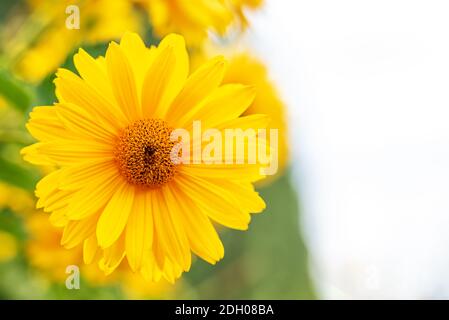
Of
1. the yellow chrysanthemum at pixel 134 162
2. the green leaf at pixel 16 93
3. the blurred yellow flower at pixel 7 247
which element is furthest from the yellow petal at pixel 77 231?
the blurred yellow flower at pixel 7 247

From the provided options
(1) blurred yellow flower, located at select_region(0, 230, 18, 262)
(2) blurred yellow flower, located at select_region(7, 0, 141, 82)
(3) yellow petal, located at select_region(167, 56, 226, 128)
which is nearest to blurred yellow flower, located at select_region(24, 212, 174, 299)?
(1) blurred yellow flower, located at select_region(0, 230, 18, 262)

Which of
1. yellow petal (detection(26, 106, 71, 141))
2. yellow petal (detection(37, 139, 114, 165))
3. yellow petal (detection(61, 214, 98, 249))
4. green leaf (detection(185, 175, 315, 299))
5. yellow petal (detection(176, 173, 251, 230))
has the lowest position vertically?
green leaf (detection(185, 175, 315, 299))

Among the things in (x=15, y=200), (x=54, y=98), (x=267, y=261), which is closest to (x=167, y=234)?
(x=54, y=98)

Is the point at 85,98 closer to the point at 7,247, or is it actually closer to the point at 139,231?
the point at 139,231

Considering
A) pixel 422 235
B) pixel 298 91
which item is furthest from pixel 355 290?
pixel 298 91

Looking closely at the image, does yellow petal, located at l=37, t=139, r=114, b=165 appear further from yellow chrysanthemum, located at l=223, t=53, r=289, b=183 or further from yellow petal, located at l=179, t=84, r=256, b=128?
yellow chrysanthemum, located at l=223, t=53, r=289, b=183
